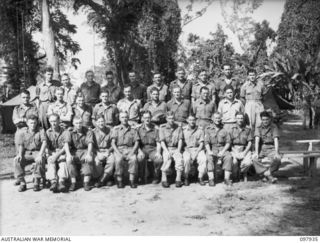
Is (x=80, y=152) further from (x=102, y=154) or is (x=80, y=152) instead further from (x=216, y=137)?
(x=216, y=137)

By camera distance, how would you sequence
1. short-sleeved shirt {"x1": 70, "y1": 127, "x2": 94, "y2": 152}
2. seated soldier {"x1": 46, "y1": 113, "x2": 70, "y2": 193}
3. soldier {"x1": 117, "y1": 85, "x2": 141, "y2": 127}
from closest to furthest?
seated soldier {"x1": 46, "y1": 113, "x2": 70, "y2": 193}
short-sleeved shirt {"x1": 70, "y1": 127, "x2": 94, "y2": 152}
soldier {"x1": 117, "y1": 85, "x2": 141, "y2": 127}

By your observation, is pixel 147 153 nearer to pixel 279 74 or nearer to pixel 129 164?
pixel 129 164

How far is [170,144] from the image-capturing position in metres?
6.78

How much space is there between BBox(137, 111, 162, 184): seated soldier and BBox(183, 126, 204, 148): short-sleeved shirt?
20.7 inches

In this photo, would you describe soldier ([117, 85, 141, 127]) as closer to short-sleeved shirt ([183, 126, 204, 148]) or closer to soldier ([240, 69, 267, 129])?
short-sleeved shirt ([183, 126, 204, 148])

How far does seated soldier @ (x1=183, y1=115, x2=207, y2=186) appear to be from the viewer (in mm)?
6492

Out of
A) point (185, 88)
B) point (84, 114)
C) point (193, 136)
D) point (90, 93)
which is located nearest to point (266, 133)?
point (193, 136)

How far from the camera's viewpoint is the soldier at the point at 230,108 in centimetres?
698

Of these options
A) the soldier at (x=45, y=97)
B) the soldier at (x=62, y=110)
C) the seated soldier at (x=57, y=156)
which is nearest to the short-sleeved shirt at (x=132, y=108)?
the soldier at (x=62, y=110)

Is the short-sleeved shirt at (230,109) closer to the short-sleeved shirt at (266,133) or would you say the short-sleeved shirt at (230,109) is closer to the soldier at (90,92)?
the short-sleeved shirt at (266,133)

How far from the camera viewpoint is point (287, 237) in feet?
13.7

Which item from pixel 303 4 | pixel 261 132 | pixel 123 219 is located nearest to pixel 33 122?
pixel 123 219

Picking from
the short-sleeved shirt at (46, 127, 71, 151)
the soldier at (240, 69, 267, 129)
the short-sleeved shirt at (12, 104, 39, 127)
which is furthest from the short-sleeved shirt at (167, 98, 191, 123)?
the short-sleeved shirt at (12, 104, 39, 127)

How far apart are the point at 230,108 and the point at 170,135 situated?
4.15ft
